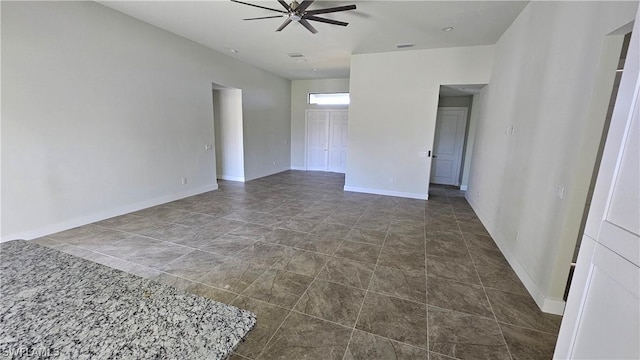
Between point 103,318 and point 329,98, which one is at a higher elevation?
point 329,98

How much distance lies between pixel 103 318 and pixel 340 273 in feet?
7.28

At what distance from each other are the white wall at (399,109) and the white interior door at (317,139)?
294 cm

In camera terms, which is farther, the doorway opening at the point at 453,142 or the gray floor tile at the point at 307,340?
the doorway opening at the point at 453,142

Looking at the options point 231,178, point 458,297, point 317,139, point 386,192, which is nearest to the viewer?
point 458,297

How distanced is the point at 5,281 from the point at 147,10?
4.33m

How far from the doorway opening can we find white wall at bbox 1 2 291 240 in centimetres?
585

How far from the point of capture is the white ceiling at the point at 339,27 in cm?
345

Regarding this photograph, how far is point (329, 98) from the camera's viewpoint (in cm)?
867

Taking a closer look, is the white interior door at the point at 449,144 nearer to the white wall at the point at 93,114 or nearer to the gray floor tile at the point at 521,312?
the gray floor tile at the point at 521,312

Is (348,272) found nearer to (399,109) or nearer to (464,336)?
(464,336)

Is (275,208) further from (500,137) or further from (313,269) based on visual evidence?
(500,137)

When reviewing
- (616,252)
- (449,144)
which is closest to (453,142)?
(449,144)

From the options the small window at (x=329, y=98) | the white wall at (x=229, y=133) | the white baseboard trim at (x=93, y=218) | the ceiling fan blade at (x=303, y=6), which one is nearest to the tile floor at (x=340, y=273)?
the white baseboard trim at (x=93, y=218)

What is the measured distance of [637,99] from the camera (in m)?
0.82
